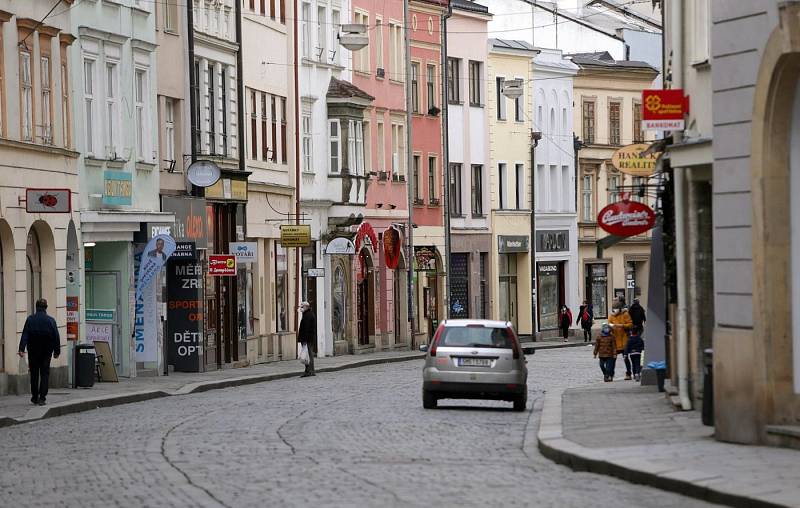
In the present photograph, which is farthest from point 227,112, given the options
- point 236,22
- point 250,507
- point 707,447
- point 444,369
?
point 250,507

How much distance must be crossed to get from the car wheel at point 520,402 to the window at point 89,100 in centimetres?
1451

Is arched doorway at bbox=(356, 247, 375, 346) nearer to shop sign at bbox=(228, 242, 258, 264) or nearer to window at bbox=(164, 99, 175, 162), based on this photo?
shop sign at bbox=(228, 242, 258, 264)

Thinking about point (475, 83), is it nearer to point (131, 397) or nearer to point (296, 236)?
point (296, 236)

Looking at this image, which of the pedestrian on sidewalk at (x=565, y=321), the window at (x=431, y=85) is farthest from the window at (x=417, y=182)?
the pedestrian on sidewalk at (x=565, y=321)

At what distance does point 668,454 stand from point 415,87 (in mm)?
54695

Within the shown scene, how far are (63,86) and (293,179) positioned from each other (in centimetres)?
2036

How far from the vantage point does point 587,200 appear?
291 feet

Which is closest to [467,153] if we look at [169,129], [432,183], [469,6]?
[432,183]

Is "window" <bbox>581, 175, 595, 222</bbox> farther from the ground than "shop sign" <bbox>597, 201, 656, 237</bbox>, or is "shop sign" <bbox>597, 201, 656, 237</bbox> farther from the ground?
"window" <bbox>581, 175, 595, 222</bbox>

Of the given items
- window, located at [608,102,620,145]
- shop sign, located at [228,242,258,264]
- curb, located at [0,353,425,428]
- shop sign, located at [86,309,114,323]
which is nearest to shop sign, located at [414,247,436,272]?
window, located at [608,102,620,145]

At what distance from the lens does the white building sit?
8431 cm

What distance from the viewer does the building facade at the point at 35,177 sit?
121 ft

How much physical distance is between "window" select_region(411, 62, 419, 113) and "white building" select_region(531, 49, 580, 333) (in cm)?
1087

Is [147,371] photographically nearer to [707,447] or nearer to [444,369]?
[444,369]
